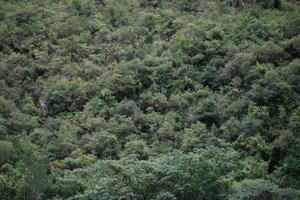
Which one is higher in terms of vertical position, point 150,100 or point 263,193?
point 263,193

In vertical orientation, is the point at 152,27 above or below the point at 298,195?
above

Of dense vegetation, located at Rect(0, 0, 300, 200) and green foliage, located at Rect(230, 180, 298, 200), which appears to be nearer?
green foliage, located at Rect(230, 180, 298, 200)

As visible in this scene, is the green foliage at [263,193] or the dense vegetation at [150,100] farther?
the dense vegetation at [150,100]

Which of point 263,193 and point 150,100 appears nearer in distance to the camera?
point 263,193

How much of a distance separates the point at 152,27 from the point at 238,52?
9866 millimetres

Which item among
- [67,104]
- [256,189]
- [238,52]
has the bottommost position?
[67,104]

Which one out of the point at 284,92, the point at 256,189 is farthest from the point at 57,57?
the point at 256,189

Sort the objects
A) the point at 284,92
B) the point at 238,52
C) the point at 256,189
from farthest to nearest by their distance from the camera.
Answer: the point at 238,52 < the point at 284,92 < the point at 256,189

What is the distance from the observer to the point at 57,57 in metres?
30.8

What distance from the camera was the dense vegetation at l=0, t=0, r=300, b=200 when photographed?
1705 cm

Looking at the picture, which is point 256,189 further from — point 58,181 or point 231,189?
point 58,181

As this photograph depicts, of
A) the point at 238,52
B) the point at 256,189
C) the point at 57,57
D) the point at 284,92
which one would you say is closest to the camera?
the point at 256,189

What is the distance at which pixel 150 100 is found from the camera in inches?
1061

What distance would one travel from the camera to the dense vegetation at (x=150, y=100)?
17047mm
